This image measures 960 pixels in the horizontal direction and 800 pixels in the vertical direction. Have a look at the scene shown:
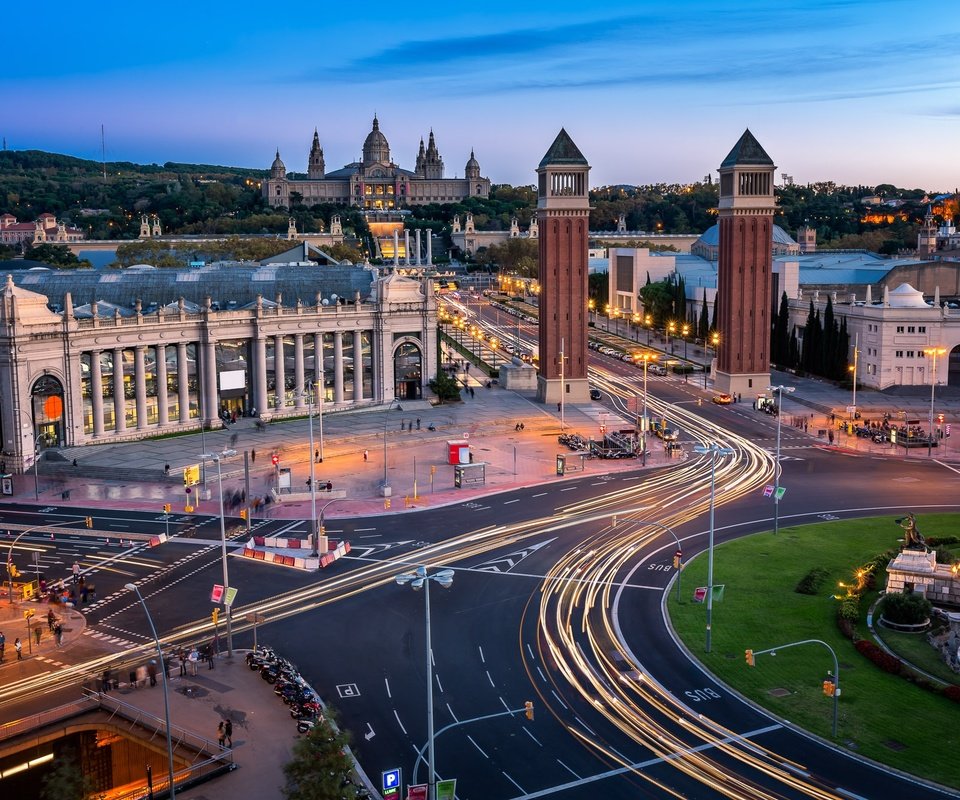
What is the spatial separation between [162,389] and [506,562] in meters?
51.5

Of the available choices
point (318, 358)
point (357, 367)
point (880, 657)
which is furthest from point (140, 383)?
point (880, 657)

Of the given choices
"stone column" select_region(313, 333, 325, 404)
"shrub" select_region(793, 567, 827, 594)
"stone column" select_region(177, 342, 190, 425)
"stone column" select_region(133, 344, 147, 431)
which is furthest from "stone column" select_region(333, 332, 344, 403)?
"shrub" select_region(793, 567, 827, 594)

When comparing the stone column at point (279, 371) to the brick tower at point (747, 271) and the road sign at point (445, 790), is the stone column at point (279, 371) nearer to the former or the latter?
the brick tower at point (747, 271)

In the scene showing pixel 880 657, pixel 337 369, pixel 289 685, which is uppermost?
pixel 337 369

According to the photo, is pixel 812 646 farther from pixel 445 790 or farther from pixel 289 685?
pixel 289 685

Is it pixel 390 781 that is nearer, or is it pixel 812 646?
pixel 390 781

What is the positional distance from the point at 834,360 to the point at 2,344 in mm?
91140

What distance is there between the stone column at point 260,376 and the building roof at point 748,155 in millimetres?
55733

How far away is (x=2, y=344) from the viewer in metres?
88.2

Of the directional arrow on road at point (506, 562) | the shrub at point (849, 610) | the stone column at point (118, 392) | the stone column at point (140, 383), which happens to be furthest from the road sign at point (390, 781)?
the stone column at point (140, 383)

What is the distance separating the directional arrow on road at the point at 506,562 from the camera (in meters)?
61.1

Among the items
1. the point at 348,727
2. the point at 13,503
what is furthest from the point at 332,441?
the point at 348,727

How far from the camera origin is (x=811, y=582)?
186ft

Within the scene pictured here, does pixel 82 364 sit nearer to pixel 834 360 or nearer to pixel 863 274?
pixel 834 360
